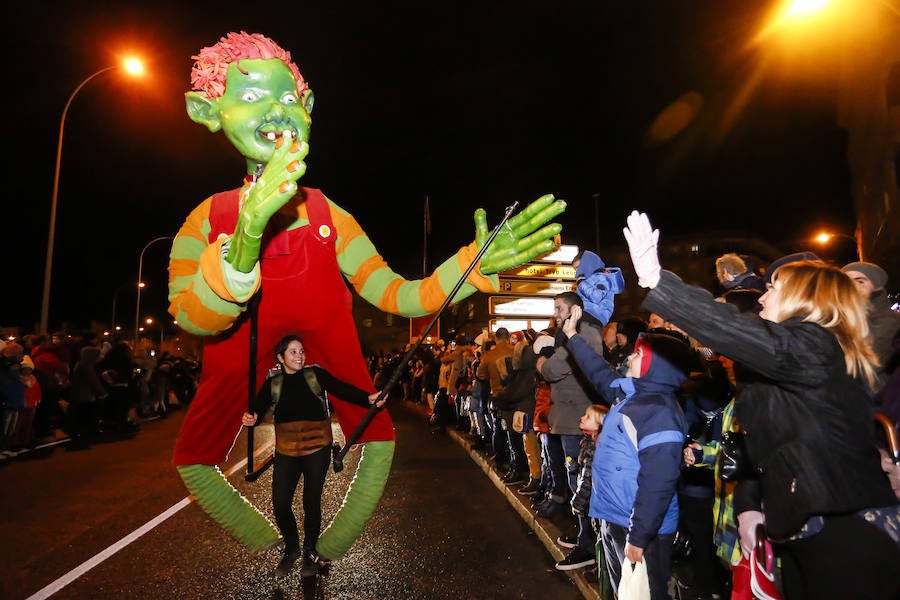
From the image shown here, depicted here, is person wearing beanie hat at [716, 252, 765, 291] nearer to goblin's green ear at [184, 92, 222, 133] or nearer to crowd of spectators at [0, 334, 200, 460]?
goblin's green ear at [184, 92, 222, 133]

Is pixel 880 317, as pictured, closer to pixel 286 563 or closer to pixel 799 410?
pixel 799 410

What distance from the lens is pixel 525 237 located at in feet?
7.82

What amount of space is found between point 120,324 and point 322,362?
62.7m

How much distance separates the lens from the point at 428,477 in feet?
27.7

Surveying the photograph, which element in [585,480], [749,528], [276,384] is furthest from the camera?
[585,480]

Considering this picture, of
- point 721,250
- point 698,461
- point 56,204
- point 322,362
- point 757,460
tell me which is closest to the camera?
point 757,460

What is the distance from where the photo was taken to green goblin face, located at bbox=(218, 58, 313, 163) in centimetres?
244

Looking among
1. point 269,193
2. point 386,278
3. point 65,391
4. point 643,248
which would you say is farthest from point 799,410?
point 65,391

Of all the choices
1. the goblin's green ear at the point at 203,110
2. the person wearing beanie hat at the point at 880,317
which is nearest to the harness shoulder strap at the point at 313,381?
the goblin's green ear at the point at 203,110

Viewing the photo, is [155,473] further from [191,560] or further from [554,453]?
[554,453]

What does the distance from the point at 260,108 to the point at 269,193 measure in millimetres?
679

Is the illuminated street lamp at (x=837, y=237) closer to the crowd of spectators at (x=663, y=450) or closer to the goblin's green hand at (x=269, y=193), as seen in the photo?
the crowd of spectators at (x=663, y=450)

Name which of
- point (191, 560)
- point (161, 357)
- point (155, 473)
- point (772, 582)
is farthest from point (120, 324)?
point (772, 582)

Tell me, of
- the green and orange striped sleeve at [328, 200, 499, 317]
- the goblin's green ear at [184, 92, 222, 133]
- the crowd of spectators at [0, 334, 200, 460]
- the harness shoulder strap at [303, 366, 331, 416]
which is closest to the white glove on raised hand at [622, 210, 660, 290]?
the green and orange striped sleeve at [328, 200, 499, 317]
